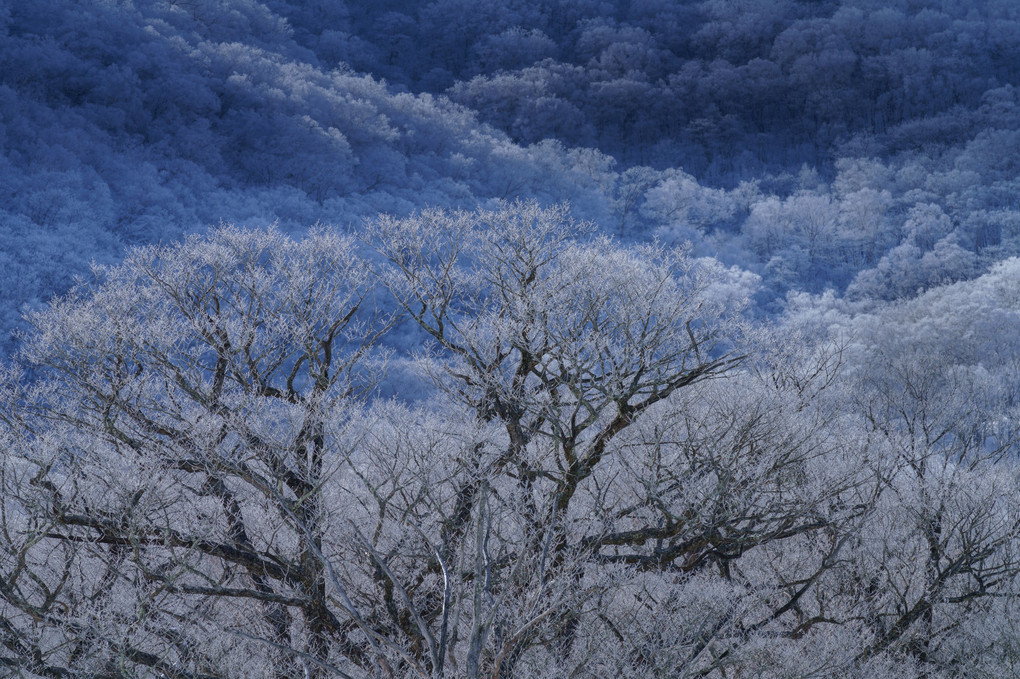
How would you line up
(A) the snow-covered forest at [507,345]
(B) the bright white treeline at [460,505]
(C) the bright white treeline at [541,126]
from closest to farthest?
(B) the bright white treeline at [460,505]
(A) the snow-covered forest at [507,345]
(C) the bright white treeline at [541,126]

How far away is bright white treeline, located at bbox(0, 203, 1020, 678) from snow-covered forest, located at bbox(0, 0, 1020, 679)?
110mm

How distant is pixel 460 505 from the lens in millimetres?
10336

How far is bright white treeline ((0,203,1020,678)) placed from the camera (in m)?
9.30

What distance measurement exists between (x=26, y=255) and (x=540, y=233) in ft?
85.4

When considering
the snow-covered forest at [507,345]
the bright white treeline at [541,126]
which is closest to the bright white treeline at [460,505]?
the snow-covered forest at [507,345]

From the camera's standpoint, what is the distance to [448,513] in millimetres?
10961

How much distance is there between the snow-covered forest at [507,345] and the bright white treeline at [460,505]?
11 centimetres

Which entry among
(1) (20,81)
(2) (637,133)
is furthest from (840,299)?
(1) (20,81)

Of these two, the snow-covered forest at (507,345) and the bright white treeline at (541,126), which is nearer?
the snow-covered forest at (507,345)

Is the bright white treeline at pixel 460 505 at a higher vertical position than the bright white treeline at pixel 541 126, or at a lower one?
lower

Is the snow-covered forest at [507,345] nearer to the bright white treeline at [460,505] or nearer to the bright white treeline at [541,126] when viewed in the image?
the bright white treeline at [460,505]

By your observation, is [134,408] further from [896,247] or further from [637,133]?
[637,133]

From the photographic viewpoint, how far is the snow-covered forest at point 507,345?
9.77m

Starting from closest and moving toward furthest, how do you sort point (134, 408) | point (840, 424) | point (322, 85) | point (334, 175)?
point (134, 408)
point (840, 424)
point (334, 175)
point (322, 85)
